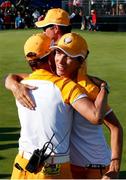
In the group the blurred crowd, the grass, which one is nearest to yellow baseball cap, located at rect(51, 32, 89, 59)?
the grass

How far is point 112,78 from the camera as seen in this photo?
16.6 m

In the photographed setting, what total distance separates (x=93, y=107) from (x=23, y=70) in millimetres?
14036

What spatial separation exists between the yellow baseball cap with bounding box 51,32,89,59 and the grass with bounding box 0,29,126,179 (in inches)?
164

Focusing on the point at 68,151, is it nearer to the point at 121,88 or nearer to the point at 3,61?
the point at 121,88

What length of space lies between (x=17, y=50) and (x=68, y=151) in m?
19.3

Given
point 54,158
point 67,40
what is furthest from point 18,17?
point 54,158

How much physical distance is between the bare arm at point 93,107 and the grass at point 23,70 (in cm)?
429

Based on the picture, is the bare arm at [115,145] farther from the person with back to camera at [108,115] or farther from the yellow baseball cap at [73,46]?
the yellow baseball cap at [73,46]

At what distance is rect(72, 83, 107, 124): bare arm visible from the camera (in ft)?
13.8

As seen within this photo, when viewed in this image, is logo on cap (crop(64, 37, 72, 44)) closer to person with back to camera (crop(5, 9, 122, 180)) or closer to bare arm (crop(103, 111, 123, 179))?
person with back to camera (crop(5, 9, 122, 180))

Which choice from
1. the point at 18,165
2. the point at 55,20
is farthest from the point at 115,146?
the point at 55,20

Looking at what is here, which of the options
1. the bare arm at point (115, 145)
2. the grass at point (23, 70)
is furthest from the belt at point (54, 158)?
the grass at point (23, 70)

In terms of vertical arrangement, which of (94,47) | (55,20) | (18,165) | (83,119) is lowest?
(94,47)

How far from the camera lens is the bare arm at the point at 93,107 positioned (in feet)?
13.8
